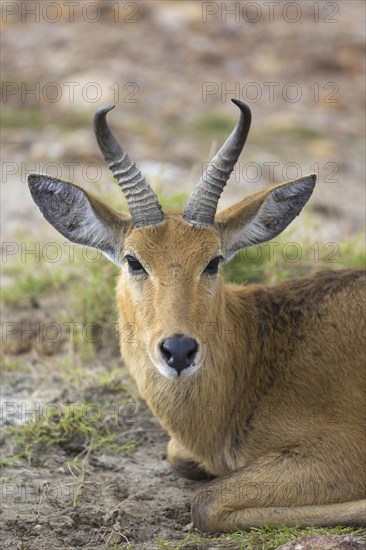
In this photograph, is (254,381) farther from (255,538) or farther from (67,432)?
(67,432)

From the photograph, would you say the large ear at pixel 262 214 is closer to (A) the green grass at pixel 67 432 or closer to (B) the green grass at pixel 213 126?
(A) the green grass at pixel 67 432

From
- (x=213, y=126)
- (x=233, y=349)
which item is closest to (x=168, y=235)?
(x=233, y=349)

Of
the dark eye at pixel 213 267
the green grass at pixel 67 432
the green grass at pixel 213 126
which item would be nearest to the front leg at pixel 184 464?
the green grass at pixel 67 432

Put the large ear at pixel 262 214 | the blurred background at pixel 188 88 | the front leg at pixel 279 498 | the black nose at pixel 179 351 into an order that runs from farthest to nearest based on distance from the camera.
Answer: the blurred background at pixel 188 88 < the large ear at pixel 262 214 < the front leg at pixel 279 498 < the black nose at pixel 179 351

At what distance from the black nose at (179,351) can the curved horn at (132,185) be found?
117cm

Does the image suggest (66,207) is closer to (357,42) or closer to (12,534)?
(12,534)

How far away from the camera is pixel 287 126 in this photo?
19781mm

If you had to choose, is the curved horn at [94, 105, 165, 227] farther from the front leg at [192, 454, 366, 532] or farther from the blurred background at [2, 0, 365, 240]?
the blurred background at [2, 0, 365, 240]

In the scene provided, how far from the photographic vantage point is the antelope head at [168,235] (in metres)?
7.14

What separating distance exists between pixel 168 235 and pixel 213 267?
439mm

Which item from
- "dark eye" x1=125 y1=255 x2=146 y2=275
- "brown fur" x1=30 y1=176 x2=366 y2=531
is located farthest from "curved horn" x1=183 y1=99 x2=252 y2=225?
"dark eye" x1=125 y1=255 x2=146 y2=275

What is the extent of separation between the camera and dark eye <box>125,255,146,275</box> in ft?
24.8

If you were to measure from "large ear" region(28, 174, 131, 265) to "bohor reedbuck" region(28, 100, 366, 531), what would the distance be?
11 mm

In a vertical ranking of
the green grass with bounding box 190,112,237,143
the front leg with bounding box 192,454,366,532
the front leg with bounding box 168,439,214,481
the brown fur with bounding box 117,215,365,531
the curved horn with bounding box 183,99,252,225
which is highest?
the curved horn with bounding box 183,99,252,225
